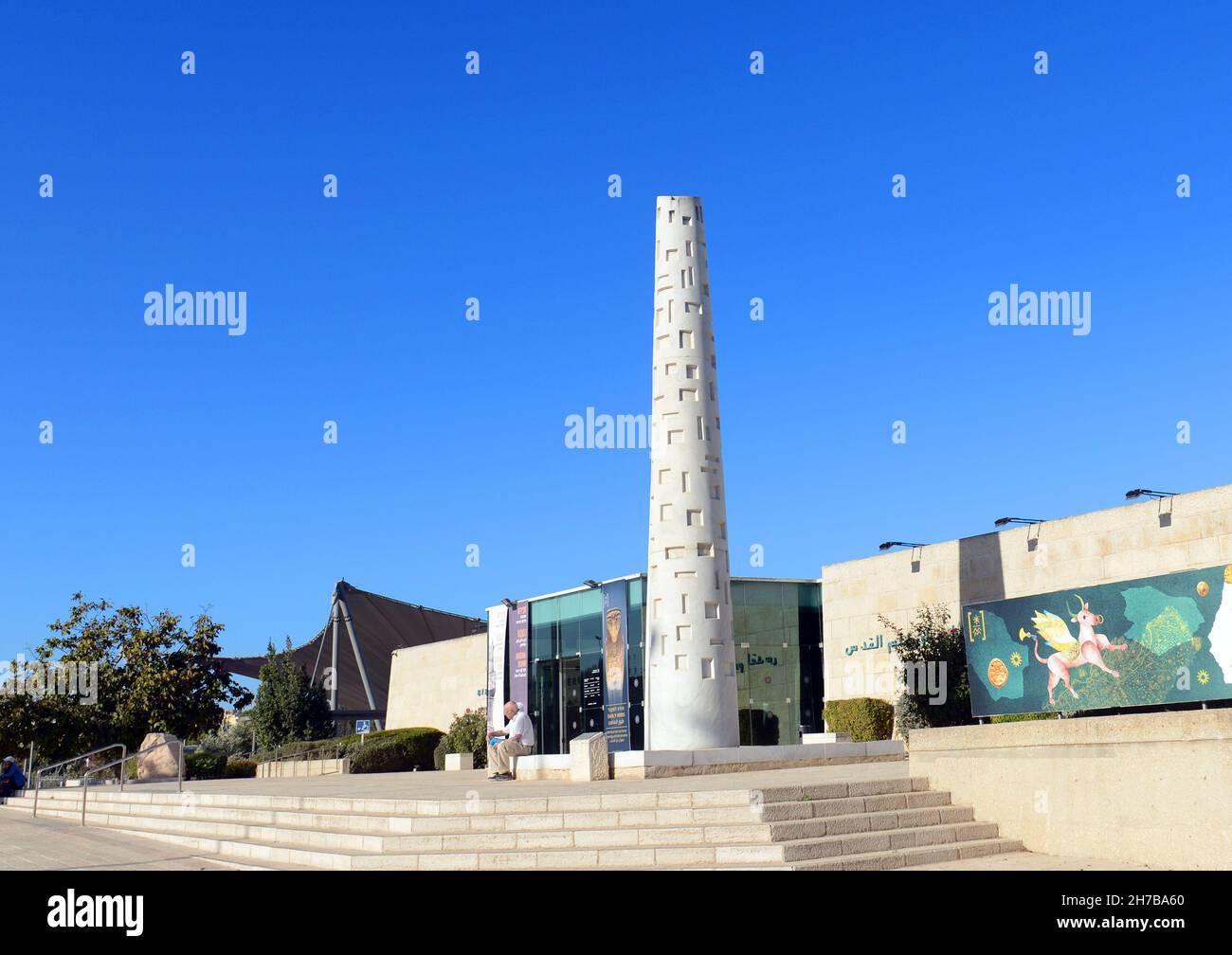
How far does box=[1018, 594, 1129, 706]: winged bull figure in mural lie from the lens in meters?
22.9

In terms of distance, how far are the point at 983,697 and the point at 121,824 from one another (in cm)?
1785

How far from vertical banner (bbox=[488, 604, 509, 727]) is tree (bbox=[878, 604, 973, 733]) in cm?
1804

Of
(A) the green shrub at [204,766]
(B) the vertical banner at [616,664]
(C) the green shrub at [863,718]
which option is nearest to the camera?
(C) the green shrub at [863,718]

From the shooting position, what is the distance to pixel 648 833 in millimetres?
13758

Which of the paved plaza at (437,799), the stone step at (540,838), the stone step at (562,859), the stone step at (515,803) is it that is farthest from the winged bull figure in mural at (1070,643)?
the stone step at (562,859)

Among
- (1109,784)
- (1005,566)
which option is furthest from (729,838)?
(1005,566)

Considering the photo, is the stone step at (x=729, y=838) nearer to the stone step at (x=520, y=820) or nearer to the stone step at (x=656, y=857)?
the stone step at (x=656, y=857)

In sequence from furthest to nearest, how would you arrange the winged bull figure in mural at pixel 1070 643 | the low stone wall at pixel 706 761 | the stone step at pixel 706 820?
the winged bull figure in mural at pixel 1070 643 < the low stone wall at pixel 706 761 < the stone step at pixel 706 820

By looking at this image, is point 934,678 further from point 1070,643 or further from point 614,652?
point 614,652

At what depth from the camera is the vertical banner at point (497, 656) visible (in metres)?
44.5

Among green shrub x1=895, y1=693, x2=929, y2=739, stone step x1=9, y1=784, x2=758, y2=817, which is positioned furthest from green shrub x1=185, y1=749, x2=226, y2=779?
green shrub x1=895, y1=693, x2=929, y2=739

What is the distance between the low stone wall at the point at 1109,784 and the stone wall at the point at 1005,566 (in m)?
12.9

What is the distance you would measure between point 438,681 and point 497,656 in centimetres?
863
